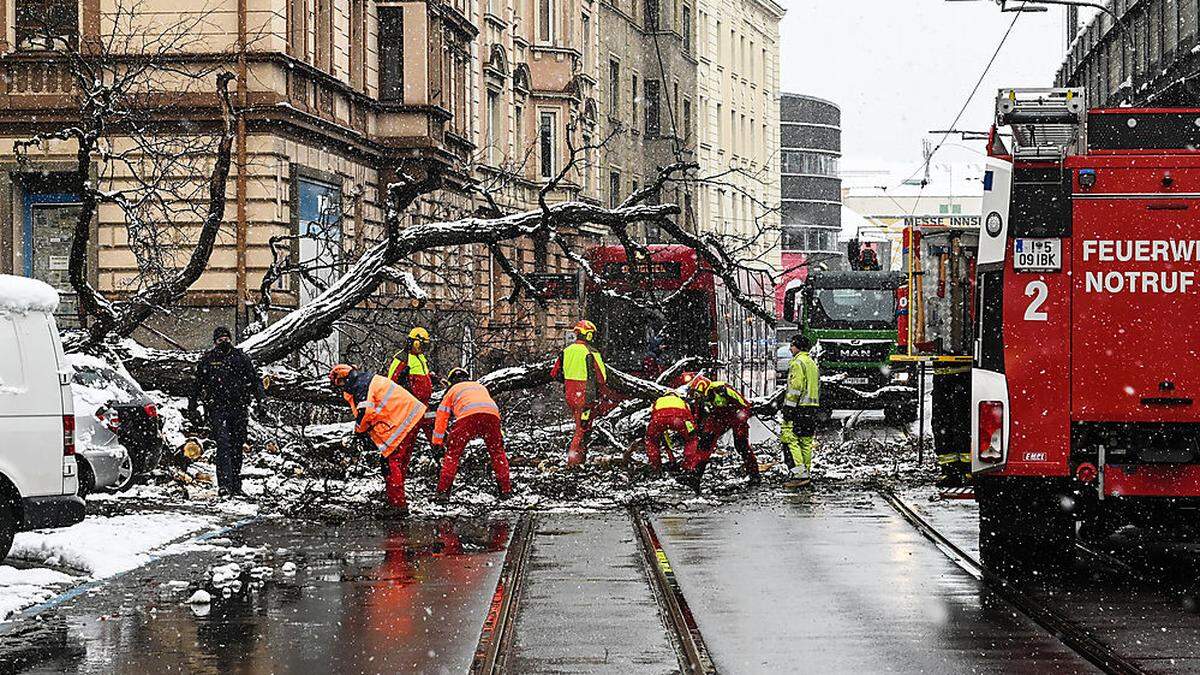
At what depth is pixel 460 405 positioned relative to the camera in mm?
17875

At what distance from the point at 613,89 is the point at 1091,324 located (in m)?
51.7

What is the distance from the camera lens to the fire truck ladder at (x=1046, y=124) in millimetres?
11875

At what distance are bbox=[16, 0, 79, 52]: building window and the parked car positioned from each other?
10852 mm

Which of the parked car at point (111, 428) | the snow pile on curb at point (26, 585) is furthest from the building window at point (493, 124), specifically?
the snow pile on curb at point (26, 585)

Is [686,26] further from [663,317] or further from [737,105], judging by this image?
[663,317]

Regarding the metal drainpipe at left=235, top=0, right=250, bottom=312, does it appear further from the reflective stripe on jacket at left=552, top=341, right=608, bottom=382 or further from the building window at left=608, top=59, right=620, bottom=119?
the building window at left=608, top=59, right=620, bottom=119

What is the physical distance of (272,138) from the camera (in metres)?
28.4

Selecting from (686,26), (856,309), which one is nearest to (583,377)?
(856,309)

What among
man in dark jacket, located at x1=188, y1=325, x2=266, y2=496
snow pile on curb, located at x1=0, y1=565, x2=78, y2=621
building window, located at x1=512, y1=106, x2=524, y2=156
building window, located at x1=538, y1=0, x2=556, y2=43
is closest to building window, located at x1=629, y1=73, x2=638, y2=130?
building window, located at x1=538, y1=0, x2=556, y2=43

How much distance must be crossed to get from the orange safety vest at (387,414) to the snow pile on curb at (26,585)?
4350 millimetres

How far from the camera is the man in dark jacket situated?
1859 centimetres

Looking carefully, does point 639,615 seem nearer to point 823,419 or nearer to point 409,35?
point 823,419

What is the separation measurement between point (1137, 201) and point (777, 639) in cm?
418

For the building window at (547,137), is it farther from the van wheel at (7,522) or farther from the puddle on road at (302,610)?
the van wheel at (7,522)
